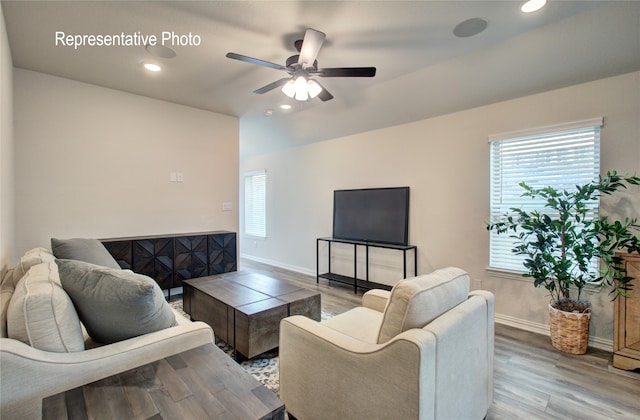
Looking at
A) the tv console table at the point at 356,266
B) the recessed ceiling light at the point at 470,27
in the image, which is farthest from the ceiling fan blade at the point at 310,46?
the tv console table at the point at 356,266

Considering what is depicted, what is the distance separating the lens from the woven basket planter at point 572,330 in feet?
8.16

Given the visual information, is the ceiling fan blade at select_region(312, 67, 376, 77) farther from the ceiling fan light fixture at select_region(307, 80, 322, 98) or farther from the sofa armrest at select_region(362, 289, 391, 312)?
the sofa armrest at select_region(362, 289, 391, 312)

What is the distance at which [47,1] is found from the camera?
204 centimetres

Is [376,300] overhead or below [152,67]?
below

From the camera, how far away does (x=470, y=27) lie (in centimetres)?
230

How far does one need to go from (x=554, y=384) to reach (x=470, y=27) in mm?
2809

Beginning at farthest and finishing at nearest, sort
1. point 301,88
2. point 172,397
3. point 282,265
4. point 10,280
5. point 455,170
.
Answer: point 282,265, point 455,170, point 301,88, point 10,280, point 172,397

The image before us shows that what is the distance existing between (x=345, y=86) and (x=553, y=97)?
216 centimetres

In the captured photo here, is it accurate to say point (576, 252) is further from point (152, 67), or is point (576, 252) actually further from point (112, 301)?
point (152, 67)

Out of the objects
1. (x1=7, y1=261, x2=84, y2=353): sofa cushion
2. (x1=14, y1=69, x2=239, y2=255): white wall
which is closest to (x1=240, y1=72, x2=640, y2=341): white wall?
(x1=14, y1=69, x2=239, y2=255): white wall

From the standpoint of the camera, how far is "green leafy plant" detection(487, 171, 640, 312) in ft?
7.62

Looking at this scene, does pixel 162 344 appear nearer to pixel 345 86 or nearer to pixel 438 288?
pixel 438 288

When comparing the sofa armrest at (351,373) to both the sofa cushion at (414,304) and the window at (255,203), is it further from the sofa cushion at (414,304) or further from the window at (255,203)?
the window at (255,203)

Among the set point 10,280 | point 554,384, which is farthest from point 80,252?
point 554,384
